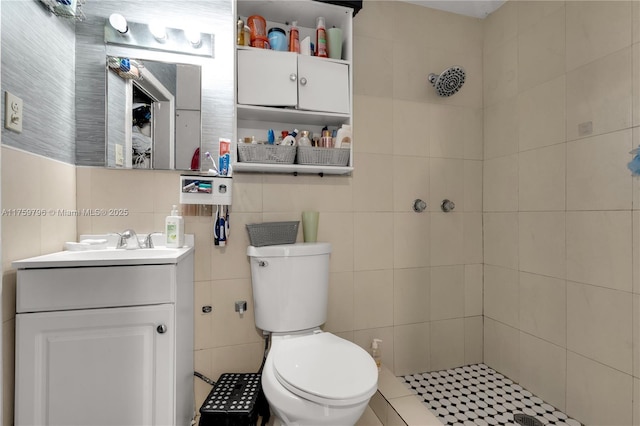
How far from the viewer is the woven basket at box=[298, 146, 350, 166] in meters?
1.48

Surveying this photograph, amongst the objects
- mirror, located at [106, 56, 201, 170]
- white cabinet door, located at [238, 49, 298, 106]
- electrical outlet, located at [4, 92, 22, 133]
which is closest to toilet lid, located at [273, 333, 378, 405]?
mirror, located at [106, 56, 201, 170]

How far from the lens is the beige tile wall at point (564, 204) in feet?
4.18

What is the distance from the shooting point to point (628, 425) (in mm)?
1247

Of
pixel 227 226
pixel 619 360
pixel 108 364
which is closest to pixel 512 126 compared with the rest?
pixel 619 360

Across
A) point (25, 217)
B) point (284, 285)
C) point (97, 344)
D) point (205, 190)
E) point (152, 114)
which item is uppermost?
point (152, 114)

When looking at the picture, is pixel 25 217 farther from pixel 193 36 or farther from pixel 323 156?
pixel 323 156

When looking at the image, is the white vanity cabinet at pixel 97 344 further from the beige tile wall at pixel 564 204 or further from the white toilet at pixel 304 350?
the beige tile wall at pixel 564 204

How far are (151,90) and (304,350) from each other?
1.35 meters

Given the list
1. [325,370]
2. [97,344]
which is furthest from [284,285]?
[97,344]

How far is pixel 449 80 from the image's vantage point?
1.73 meters

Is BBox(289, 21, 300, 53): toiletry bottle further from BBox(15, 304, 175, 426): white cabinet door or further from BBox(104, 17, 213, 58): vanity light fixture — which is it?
BBox(15, 304, 175, 426): white cabinet door

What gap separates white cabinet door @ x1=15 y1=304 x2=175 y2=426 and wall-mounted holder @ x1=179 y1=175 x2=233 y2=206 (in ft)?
1.61

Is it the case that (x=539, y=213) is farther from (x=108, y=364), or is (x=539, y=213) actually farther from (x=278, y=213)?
(x=108, y=364)

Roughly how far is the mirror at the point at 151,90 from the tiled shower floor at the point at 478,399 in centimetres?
162
